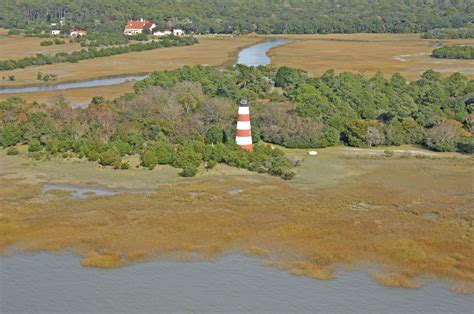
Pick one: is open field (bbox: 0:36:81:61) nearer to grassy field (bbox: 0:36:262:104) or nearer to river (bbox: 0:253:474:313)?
grassy field (bbox: 0:36:262:104)

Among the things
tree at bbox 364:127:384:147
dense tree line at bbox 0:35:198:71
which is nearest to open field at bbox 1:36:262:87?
dense tree line at bbox 0:35:198:71

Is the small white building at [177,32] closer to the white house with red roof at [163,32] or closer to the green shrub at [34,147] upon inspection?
the white house with red roof at [163,32]

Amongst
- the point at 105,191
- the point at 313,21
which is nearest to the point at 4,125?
the point at 105,191

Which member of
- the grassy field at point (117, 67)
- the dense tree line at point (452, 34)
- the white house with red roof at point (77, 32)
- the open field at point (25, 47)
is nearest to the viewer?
the grassy field at point (117, 67)

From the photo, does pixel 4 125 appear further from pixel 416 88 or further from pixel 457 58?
pixel 457 58

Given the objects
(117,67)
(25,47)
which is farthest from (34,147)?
(25,47)


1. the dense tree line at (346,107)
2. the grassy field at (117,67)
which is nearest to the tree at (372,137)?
the dense tree line at (346,107)
